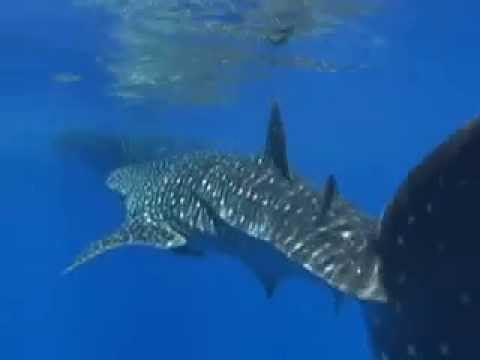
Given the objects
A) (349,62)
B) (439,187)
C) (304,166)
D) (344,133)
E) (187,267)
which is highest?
(439,187)

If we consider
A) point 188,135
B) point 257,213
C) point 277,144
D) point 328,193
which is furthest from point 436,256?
point 188,135

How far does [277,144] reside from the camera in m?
7.05

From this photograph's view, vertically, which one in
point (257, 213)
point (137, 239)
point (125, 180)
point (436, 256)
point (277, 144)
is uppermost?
point (436, 256)

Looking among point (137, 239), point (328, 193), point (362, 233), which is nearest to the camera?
point (362, 233)

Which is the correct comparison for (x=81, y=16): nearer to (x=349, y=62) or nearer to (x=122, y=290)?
(x=349, y=62)

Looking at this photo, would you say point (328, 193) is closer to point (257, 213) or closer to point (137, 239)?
point (257, 213)

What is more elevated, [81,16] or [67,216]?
[81,16]

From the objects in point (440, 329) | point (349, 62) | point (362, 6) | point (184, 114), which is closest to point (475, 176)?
point (440, 329)

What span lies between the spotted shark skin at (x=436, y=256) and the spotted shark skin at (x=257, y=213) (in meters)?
0.21

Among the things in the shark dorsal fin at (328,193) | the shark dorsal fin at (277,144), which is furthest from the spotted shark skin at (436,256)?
the shark dorsal fin at (277,144)

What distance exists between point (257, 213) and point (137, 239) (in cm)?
228

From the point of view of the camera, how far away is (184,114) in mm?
31203

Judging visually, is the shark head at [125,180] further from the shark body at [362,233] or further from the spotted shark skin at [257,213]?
the shark body at [362,233]

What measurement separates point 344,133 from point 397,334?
38.9 metres
